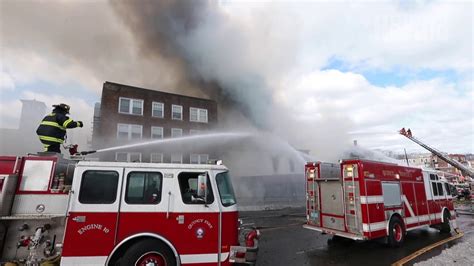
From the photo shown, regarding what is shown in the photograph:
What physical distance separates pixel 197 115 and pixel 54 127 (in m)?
19.8

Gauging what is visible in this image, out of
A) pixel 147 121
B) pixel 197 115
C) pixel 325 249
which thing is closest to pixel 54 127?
pixel 325 249

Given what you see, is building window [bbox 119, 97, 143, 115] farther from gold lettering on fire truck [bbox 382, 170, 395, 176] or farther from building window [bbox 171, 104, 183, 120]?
gold lettering on fire truck [bbox 382, 170, 395, 176]

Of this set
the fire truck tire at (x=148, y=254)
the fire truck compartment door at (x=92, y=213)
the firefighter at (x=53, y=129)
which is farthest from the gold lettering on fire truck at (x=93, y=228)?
the firefighter at (x=53, y=129)

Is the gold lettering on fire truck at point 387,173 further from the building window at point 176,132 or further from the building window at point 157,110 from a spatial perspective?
the building window at point 157,110

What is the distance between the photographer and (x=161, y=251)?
4.10 metres

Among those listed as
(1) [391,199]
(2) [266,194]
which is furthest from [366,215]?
(2) [266,194]

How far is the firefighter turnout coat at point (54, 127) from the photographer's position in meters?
5.08

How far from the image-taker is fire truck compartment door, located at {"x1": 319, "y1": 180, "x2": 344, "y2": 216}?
760cm

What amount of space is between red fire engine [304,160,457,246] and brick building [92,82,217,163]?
1441cm

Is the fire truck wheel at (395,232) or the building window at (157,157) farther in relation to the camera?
the building window at (157,157)

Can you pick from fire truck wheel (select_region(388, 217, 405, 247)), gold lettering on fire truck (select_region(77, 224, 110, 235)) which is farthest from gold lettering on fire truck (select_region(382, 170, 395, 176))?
gold lettering on fire truck (select_region(77, 224, 110, 235))

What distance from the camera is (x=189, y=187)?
4.61m

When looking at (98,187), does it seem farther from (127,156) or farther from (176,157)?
(176,157)

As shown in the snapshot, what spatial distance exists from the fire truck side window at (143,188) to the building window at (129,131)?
17966 mm
